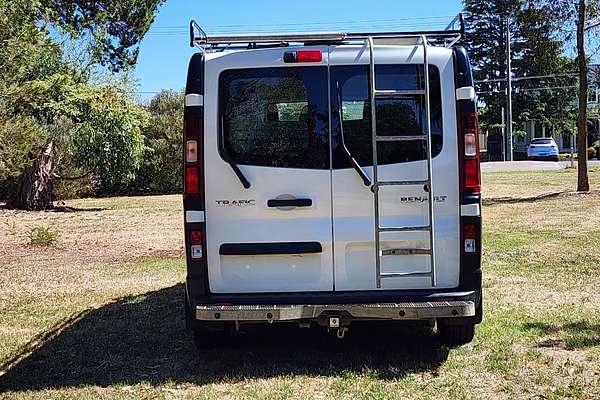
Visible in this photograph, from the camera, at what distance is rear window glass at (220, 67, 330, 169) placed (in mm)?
5156

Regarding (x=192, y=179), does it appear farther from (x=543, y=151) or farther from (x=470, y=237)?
(x=543, y=151)

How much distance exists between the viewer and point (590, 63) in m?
21.3

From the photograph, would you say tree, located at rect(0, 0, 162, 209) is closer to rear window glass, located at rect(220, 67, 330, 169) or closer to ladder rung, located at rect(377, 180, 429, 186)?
rear window glass, located at rect(220, 67, 330, 169)

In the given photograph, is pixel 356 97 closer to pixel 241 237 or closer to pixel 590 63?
pixel 241 237

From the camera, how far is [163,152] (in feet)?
114

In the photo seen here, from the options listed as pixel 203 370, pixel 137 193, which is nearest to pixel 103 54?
pixel 137 193

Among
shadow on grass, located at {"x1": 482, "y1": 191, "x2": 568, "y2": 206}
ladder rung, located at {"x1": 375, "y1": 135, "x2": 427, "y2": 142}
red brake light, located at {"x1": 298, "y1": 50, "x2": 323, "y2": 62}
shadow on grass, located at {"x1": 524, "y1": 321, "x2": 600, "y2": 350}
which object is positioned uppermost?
red brake light, located at {"x1": 298, "y1": 50, "x2": 323, "y2": 62}

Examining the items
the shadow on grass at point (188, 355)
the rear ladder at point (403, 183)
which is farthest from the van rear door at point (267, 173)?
the shadow on grass at point (188, 355)

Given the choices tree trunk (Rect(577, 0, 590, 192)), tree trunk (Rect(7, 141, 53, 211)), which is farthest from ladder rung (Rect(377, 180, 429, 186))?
tree trunk (Rect(7, 141, 53, 211))

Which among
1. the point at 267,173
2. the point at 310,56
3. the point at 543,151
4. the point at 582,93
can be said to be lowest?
the point at 267,173

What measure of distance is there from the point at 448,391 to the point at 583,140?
1849cm

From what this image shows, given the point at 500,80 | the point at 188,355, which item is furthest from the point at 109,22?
the point at 500,80

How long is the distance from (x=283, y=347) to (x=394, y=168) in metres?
1.97

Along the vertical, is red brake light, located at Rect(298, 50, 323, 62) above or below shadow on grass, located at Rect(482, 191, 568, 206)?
above
